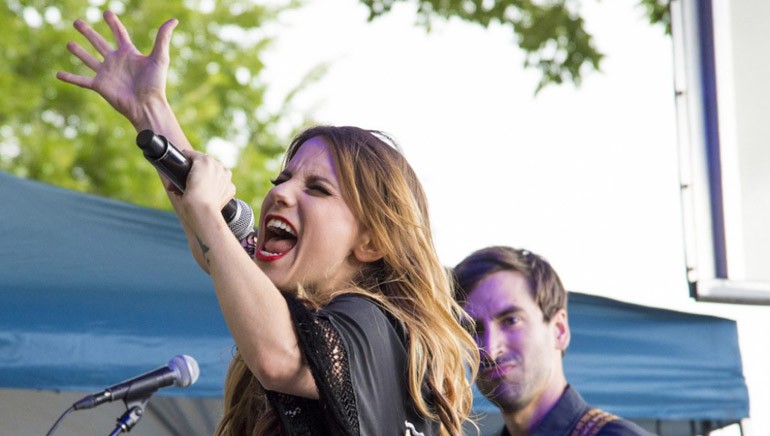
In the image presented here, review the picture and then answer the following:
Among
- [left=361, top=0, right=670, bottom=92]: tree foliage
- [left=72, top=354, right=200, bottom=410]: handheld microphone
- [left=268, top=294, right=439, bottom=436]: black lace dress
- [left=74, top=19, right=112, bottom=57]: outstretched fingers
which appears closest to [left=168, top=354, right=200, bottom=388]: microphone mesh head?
[left=72, top=354, right=200, bottom=410]: handheld microphone

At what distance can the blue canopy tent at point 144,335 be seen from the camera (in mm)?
3137

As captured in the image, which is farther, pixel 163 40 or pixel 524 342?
pixel 524 342

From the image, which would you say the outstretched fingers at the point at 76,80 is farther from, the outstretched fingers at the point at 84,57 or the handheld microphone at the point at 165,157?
the handheld microphone at the point at 165,157

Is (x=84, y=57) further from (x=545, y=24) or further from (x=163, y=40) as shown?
(x=545, y=24)

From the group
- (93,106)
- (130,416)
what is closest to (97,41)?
(130,416)

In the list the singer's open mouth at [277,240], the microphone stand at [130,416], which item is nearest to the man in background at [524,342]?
the microphone stand at [130,416]

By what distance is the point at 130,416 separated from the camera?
261cm

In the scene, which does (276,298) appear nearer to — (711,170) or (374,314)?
(374,314)

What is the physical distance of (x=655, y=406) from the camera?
395 cm

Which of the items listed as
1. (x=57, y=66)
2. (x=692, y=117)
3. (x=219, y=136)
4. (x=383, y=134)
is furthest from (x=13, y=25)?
(x=383, y=134)

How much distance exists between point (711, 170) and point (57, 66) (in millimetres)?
7664

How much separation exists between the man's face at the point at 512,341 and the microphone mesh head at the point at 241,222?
4.12 feet

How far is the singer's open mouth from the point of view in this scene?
203 cm

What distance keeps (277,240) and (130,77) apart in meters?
0.62
